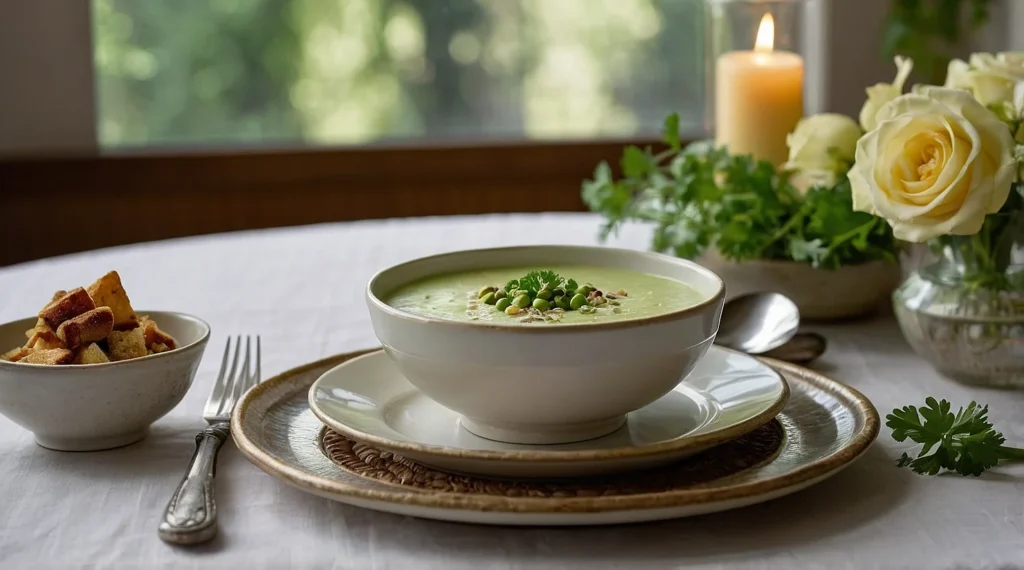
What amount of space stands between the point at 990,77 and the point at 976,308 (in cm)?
26

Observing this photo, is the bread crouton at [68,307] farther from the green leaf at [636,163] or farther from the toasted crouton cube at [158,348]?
the green leaf at [636,163]

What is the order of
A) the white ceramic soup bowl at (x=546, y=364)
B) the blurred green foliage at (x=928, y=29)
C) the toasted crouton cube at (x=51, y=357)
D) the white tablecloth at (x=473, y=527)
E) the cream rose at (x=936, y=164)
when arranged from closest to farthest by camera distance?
the white tablecloth at (x=473, y=527), the white ceramic soup bowl at (x=546, y=364), the toasted crouton cube at (x=51, y=357), the cream rose at (x=936, y=164), the blurred green foliage at (x=928, y=29)

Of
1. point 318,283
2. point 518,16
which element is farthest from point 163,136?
point 318,283

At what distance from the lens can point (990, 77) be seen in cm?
129

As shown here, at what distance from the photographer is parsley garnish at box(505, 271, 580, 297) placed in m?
1.03

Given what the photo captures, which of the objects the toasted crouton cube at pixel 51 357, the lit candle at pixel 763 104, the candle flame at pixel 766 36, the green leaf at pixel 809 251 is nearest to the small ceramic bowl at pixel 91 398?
the toasted crouton cube at pixel 51 357

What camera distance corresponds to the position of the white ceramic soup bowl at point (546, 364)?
0.91m

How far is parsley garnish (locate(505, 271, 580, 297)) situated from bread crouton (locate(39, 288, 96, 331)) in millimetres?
380

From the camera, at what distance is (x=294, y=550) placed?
0.82m

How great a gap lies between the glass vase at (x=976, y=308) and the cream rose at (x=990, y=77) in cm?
14

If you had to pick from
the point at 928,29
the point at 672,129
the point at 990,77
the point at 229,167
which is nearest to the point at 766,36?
the point at 672,129

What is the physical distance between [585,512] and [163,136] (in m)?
3.00

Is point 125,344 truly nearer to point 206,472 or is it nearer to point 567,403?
point 206,472

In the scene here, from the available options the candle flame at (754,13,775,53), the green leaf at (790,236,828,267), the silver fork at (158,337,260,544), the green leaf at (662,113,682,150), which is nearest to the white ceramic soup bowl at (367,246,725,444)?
the silver fork at (158,337,260,544)
